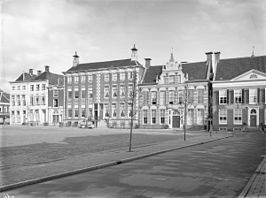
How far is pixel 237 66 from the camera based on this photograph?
5150cm

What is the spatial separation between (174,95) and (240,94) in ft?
38.9

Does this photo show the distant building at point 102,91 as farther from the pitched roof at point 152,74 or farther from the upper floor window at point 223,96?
the upper floor window at point 223,96

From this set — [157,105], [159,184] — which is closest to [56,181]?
[159,184]

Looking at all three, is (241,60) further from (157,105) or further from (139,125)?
(139,125)

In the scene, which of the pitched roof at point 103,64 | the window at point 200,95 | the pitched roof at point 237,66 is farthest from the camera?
the pitched roof at point 103,64

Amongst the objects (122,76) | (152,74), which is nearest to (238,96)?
(152,74)

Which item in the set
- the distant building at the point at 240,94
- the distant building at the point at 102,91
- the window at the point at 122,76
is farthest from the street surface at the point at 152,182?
the window at the point at 122,76

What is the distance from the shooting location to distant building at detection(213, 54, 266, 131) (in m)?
47.0

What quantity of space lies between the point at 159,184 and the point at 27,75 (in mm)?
76078

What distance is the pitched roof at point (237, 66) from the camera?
49.6 metres

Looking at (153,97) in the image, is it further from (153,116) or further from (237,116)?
(237,116)

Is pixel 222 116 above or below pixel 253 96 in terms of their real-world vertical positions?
below

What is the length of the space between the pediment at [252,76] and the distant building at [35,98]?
134 feet

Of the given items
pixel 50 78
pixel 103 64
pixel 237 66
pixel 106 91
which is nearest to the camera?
pixel 237 66
